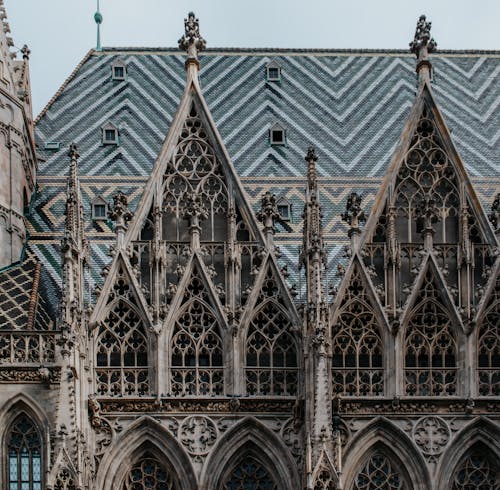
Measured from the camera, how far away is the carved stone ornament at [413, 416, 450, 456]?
3947 cm

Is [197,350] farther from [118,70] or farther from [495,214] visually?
[118,70]

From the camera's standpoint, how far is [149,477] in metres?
39.2

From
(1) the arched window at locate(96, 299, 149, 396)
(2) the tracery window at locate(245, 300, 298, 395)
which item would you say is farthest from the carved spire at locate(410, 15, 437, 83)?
(1) the arched window at locate(96, 299, 149, 396)

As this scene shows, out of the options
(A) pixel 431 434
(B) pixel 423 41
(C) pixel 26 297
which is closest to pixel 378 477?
(A) pixel 431 434

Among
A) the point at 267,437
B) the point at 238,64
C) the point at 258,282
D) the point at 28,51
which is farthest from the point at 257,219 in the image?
the point at 238,64

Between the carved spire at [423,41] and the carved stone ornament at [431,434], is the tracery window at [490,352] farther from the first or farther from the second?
the carved spire at [423,41]

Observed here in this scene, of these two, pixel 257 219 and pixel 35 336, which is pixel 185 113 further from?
pixel 35 336

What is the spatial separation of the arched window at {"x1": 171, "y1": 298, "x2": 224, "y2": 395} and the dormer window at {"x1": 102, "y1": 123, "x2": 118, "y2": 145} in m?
8.09

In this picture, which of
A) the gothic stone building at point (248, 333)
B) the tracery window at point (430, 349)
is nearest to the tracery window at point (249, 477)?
the gothic stone building at point (248, 333)

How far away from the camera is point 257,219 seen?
135 feet

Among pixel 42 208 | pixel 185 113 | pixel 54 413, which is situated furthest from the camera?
pixel 42 208

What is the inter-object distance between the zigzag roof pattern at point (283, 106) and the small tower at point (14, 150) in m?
1.82

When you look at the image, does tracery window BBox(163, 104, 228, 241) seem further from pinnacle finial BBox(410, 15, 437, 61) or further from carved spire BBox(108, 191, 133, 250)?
pinnacle finial BBox(410, 15, 437, 61)

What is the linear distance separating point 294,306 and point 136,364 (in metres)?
3.10
